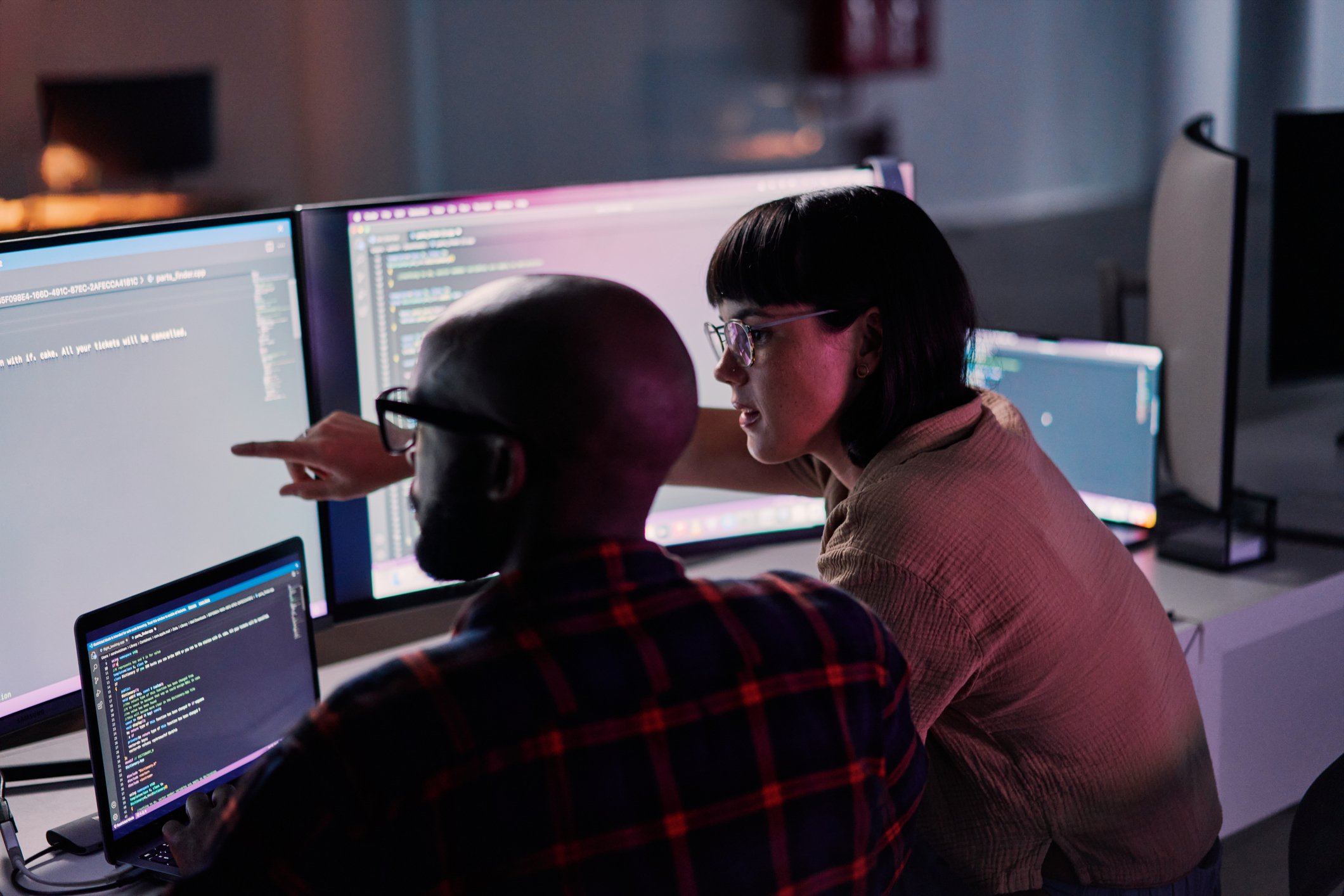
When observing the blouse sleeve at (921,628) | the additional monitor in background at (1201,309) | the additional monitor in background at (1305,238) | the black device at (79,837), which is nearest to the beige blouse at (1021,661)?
the blouse sleeve at (921,628)

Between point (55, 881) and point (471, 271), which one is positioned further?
point (471, 271)

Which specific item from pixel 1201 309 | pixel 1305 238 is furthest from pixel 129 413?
pixel 1305 238

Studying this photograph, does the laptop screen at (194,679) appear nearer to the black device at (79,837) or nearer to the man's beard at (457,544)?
the black device at (79,837)

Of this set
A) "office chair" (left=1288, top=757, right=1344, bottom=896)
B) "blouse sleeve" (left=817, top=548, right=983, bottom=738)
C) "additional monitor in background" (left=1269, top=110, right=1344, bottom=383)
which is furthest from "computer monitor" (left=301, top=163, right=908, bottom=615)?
"additional monitor in background" (left=1269, top=110, right=1344, bottom=383)

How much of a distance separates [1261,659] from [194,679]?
1.32m

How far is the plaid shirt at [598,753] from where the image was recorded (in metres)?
0.63

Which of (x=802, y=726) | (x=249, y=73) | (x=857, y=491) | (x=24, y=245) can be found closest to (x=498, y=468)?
(x=802, y=726)

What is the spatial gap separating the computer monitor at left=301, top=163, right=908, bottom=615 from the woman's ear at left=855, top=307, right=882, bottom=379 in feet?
1.01

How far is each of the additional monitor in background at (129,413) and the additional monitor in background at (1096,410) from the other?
911mm

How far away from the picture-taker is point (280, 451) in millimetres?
1194

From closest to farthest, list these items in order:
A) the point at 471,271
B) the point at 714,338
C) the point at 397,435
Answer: the point at 397,435 → the point at 471,271 → the point at 714,338

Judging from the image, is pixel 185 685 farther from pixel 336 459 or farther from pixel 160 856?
pixel 336 459

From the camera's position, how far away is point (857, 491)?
3.58ft

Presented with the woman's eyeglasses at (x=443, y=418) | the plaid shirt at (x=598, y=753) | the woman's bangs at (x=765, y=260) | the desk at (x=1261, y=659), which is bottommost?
the desk at (x=1261, y=659)
